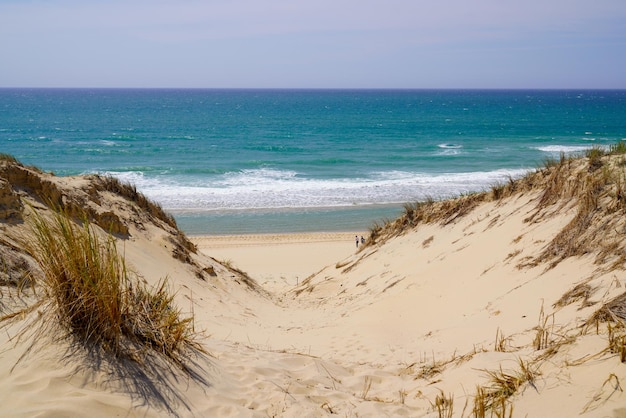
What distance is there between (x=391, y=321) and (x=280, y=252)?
11599 millimetres

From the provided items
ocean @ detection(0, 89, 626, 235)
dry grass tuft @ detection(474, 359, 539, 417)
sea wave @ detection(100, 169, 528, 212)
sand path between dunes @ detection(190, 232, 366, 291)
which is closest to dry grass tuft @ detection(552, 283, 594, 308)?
dry grass tuft @ detection(474, 359, 539, 417)

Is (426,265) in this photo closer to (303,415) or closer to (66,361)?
(303,415)

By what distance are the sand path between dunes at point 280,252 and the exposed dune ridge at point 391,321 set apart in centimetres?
370

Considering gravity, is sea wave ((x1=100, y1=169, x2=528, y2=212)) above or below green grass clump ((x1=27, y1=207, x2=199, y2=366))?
below

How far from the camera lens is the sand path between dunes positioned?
1650cm

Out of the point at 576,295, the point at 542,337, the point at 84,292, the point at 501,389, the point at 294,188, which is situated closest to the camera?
the point at 84,292

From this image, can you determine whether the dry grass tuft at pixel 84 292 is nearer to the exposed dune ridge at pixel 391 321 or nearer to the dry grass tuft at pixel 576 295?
the exposed dune ridge at pixel 391 321

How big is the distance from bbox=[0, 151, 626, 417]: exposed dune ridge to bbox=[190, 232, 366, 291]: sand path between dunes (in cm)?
370

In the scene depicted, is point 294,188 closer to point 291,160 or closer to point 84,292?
point 291,160

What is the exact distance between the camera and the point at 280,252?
62.6 feet

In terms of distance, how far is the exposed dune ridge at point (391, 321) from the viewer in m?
3.87

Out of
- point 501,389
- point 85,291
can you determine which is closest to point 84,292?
point 85,291

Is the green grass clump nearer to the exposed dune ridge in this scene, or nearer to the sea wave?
the exposed dune ridge

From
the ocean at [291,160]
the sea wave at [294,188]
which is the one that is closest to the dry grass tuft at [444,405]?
the ocean at [291,160]
